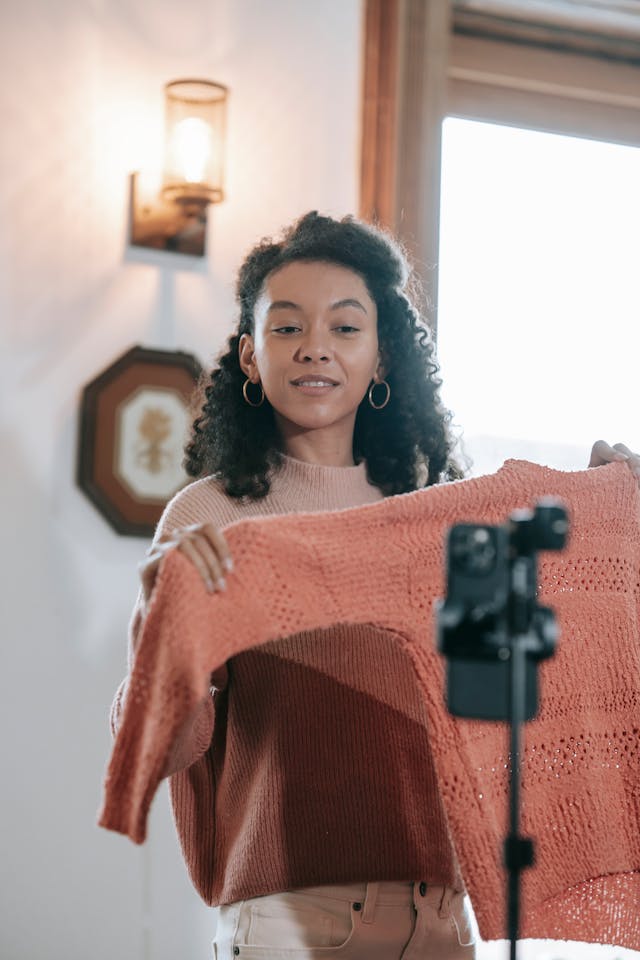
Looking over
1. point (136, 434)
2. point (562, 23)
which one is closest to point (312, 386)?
point (136, 434)

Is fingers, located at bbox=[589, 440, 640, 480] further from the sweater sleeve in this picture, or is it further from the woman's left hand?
the sweater sleeve

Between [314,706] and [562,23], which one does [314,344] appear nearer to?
[314,706]

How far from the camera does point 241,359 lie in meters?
1.80

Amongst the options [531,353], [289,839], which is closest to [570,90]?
[531,353]

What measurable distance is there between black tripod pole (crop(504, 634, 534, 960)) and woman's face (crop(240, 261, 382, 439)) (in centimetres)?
62

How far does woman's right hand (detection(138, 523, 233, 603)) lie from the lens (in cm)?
129

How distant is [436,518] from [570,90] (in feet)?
6.03

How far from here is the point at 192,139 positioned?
8.43ft

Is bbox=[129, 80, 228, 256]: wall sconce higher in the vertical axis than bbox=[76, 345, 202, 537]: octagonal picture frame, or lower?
higher

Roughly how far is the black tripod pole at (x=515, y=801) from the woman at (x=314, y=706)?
1.09ft

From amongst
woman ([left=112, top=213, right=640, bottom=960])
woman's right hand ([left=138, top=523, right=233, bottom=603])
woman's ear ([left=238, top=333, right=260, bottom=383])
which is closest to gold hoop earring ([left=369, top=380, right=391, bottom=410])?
woman ([left=112, top=213, right=640, bottom=960])

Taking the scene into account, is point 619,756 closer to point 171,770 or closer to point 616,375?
point 171,770

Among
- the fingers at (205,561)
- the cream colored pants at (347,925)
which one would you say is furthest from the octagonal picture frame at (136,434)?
the fingers at (205,561)

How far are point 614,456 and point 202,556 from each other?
23.8 inches
